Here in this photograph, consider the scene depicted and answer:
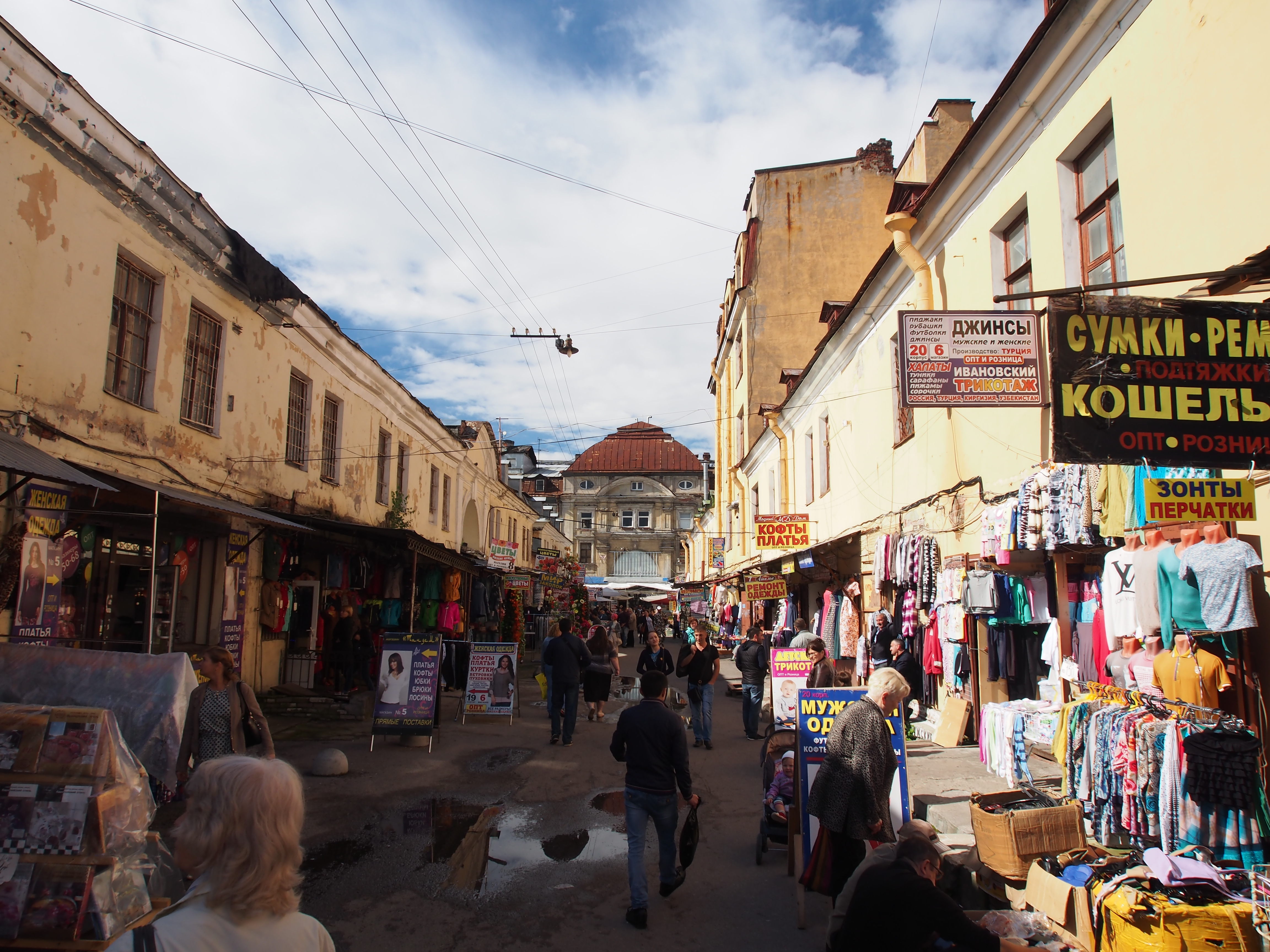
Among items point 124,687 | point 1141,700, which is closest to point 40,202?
point 124,687

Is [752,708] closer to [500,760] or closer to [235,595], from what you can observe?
[500,760]

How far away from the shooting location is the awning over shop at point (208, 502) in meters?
8.02

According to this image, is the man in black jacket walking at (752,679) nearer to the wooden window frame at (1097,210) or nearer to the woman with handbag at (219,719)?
the wooden window frame at (1097,210)

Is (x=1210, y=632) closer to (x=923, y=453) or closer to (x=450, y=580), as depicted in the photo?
(x=923, y=453)

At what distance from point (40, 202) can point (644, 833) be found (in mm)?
8738

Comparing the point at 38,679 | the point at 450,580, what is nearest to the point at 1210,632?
the point at 38,679

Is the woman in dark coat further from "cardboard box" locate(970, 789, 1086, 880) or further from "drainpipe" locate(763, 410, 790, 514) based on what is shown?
"drainpipe" locate(763, 410, 790, 514)

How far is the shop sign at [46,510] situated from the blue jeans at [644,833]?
235 inches

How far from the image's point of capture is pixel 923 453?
1166 centimetres

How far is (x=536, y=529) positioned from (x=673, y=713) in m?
39.8

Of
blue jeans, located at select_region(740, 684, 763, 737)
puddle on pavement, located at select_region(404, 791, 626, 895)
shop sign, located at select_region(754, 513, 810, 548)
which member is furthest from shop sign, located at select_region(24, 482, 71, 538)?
A: shop sign, located at select_region(754, 513, 810, 548)

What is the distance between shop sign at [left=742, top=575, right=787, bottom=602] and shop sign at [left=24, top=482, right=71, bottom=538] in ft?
43.9

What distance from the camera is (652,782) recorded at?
5582mm

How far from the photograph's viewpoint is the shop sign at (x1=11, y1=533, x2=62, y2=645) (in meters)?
7.91
